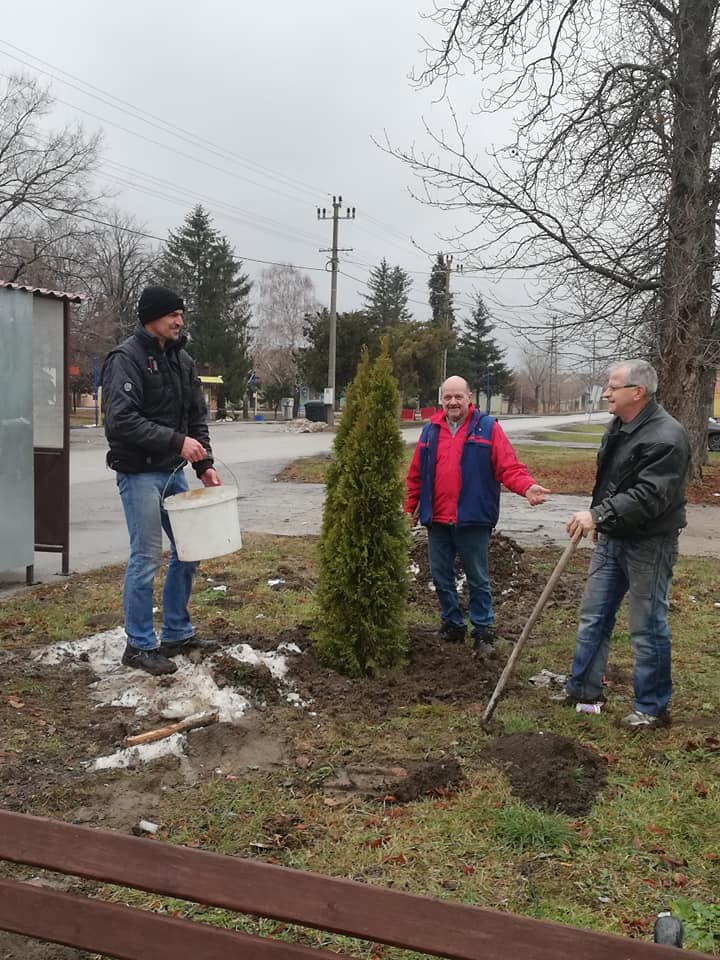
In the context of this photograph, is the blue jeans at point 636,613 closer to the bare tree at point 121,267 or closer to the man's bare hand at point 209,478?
the man's bare hand at point 209,478

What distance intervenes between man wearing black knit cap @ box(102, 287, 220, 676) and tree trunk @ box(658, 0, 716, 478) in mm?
9857

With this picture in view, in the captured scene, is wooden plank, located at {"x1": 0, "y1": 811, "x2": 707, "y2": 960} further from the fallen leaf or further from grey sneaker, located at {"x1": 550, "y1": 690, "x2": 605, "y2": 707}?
grey sneaker, located at {"x1": 550, "y1": 690, "x2": 605, "y2": 707}

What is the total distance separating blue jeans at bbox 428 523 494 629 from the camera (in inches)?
220

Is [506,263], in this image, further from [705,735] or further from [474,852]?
[474,852]

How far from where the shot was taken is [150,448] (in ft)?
15.9

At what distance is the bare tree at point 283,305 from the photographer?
82500 millimetres

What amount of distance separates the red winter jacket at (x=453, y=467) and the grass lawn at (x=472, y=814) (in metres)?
1.16

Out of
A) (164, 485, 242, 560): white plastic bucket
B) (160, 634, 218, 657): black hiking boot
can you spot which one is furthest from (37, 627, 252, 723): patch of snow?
(164, 485, 242, 560): white plastic bucket

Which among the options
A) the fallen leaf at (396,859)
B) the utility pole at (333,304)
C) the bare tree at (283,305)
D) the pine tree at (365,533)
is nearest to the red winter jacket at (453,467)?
the pine tree at (365,533)

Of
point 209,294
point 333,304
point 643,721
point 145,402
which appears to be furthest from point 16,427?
point 209,294

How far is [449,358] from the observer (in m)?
62.5

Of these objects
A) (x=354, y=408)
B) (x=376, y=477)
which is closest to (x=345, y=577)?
(x=376, y=477)

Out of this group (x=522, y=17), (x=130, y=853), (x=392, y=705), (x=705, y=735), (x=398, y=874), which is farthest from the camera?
(x=522, y=17)

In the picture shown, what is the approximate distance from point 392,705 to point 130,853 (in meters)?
3.09
